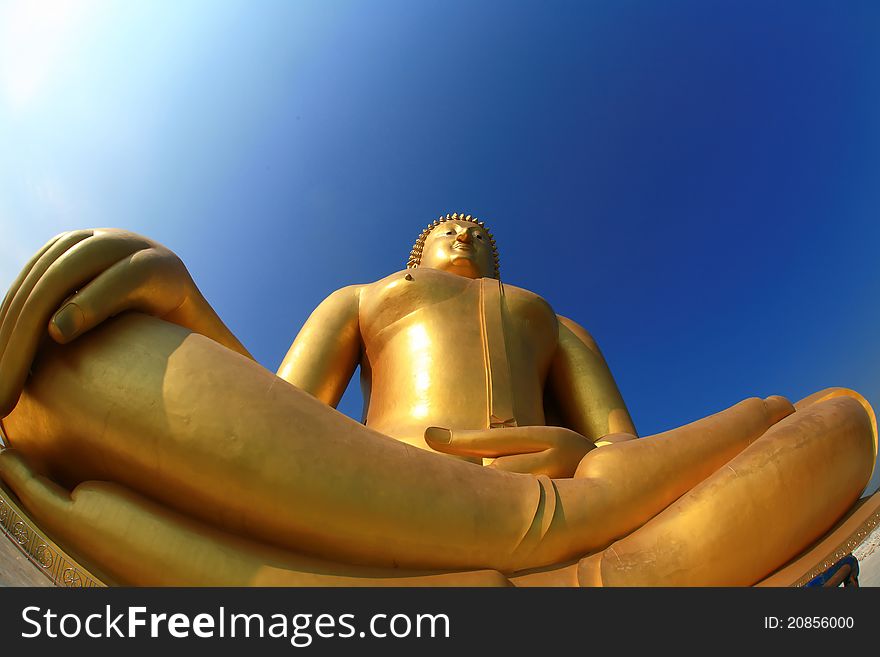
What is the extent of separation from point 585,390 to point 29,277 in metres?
3.34

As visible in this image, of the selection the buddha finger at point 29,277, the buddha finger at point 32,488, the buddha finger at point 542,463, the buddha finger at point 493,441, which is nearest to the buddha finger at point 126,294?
the buddha finger at point 29,277

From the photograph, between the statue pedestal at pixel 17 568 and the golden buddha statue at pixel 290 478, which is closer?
the statue pedestal at pixel 17 568

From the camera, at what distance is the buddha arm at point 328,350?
180 inches

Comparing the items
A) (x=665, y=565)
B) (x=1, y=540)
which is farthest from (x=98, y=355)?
(x=665, y=565)

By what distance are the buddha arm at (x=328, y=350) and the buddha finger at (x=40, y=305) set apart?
1.92 metres

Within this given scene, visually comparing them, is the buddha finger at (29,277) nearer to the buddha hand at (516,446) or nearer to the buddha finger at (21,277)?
the buddha finger at (21,277)

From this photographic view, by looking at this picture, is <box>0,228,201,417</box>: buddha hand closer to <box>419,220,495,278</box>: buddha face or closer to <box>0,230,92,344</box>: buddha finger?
<box>0,230,92,344</box>: buddha finger

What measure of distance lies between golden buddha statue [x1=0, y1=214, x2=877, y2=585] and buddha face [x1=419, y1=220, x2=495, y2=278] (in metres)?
2.49

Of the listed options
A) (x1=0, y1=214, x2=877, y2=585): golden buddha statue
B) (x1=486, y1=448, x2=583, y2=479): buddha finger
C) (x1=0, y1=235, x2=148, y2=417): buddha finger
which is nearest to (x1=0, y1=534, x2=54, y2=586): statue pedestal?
(x1=0, y1=214, x2=877, y2=585): golden buddha statue

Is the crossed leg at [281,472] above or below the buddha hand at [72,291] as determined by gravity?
below

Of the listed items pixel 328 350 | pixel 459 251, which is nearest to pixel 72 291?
pixel 328 350

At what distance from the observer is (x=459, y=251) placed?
5441mm
